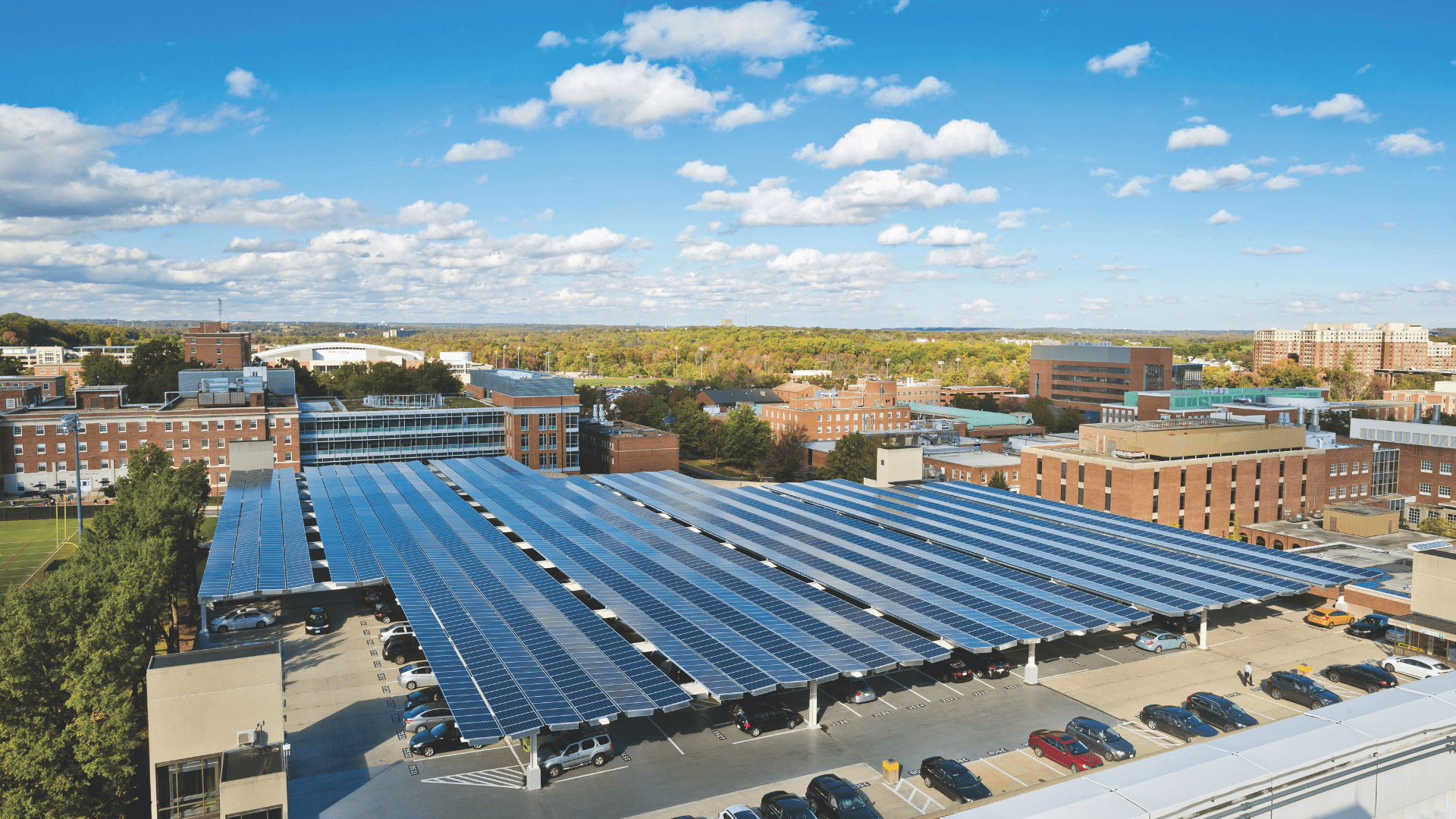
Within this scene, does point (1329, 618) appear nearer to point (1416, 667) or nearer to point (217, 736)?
point (1416, 667)

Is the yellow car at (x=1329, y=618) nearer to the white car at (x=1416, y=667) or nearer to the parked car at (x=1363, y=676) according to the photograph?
the white car at (x=1416, y=667)

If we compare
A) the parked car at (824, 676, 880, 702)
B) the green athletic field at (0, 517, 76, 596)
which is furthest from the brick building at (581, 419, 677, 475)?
the parked car at (824, 676, 880, 702)

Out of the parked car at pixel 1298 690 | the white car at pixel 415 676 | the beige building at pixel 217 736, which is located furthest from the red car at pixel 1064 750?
the beige building at pixel 217 736

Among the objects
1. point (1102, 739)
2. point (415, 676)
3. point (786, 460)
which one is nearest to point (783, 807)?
point (1102, 739)

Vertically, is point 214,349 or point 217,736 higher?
point 214,349

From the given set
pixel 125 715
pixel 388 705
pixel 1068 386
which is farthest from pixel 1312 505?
pixel 1068 386

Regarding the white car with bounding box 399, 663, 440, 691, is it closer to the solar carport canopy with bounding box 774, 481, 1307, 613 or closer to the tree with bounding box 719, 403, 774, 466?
the solar carport canopy with bounding box 774, 481, 1307, 613
